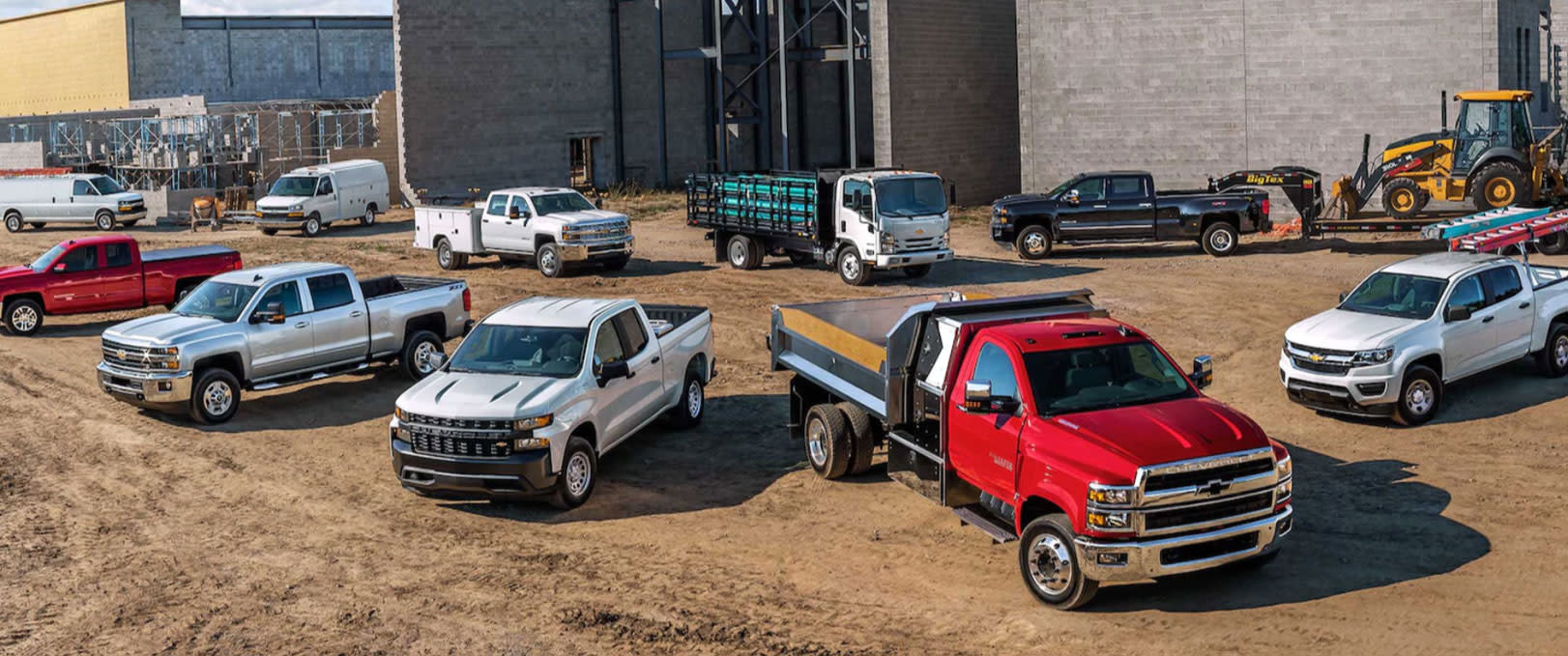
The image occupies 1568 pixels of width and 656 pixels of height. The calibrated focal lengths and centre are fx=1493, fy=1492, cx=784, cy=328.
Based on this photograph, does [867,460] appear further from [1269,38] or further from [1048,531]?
[1269,38]

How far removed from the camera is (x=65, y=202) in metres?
41.5

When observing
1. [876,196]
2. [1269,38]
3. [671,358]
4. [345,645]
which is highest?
[1269,38]

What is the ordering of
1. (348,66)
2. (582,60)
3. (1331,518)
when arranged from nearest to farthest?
(1331,518), (582,60), (348,66)

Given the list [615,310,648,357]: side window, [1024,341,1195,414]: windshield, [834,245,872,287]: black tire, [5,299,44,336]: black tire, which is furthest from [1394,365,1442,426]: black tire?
[5,299,44,336]: black tire

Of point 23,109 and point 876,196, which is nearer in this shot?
point 876,196

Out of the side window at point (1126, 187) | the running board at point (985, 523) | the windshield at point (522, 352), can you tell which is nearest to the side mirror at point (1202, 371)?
the running board at point (985, 523)

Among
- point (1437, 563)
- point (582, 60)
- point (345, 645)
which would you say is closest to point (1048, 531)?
point (1437, 563)

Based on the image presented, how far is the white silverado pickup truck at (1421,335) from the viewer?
1625cm

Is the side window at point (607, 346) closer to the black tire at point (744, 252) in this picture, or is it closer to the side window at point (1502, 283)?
the side window at point (1502, 283)

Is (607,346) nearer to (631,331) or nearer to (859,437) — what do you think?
(631,331)

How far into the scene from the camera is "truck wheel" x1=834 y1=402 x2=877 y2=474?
1412 cm

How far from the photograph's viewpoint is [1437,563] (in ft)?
38.5

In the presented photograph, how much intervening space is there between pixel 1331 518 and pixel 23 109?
238ft

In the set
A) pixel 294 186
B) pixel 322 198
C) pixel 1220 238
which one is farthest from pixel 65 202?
pixel 1220 238
